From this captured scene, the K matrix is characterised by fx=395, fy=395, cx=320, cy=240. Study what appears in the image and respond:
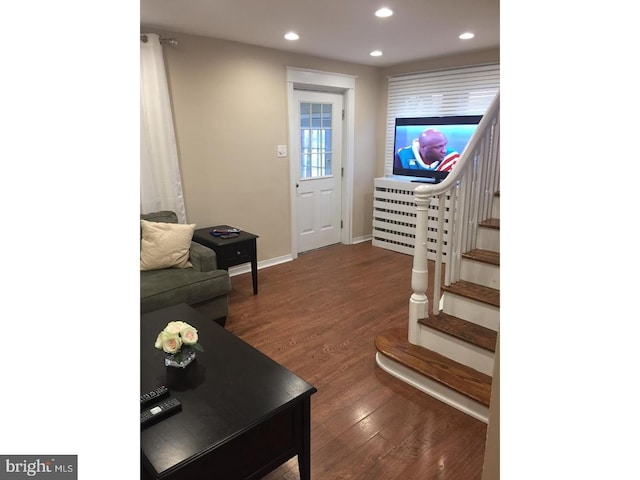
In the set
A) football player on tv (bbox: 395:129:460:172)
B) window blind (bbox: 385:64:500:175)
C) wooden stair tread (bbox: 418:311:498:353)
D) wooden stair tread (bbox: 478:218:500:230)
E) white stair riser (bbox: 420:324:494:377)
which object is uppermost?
window blind (bbox: 385:64:500:175)

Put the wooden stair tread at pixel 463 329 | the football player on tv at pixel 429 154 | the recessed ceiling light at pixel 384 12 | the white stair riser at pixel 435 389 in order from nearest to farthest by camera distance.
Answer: the white stair riser at pixel 435 389 < the wooden stair tread at pixel 463 329 < the recessed ceiling light at pixel 384 12 < the football player on tv at pixel 429 154

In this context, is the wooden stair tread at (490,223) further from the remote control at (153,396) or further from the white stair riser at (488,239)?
the remote control at (153,396)

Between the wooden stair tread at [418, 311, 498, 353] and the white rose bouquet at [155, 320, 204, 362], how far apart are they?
1440mm

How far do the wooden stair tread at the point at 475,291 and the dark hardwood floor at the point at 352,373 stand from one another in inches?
25.2

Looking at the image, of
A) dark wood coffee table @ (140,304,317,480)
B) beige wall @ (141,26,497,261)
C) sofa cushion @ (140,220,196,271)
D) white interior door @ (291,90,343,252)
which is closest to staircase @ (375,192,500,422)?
dark wood coffee table @ (140,304,317,480)

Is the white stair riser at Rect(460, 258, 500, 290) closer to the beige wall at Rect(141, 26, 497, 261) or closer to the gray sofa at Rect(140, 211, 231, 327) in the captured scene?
the gray sofa at Rect(140, 211, 231, 327)

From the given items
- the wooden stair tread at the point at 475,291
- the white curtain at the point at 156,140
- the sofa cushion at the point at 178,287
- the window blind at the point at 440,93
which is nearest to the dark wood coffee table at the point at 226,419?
the sofa cushion at the point at 178,287

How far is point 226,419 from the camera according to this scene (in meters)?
1.34

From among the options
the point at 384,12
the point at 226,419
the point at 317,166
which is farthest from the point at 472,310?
the point at 317,166

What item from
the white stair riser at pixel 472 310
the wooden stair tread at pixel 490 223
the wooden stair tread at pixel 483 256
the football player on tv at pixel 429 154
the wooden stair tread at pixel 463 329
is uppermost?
the football player on tv at pixel 429 154

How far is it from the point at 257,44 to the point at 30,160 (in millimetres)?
4005

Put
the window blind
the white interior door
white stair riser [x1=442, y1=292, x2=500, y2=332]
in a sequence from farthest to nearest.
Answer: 1. the white interior door
2. the window blind
3. white stair riser [x1=442, y1=292, x2=500, y2=332]

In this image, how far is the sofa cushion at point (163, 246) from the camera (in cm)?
304

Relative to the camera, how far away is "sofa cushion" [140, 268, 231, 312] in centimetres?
266
